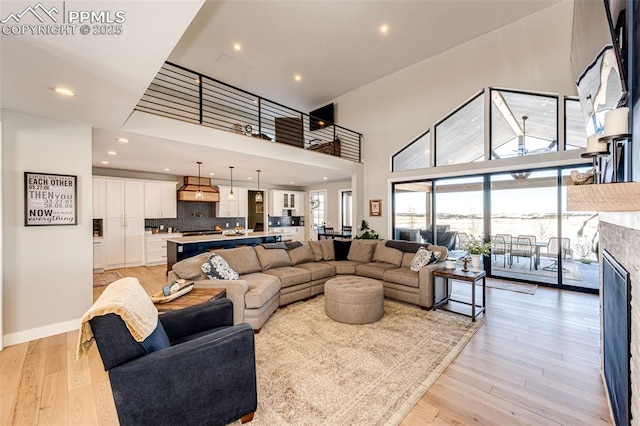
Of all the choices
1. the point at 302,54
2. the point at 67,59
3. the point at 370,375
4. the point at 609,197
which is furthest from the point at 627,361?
the point at 302,54

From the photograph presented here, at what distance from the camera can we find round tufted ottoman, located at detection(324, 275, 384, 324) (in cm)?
330

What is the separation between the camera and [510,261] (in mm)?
5523

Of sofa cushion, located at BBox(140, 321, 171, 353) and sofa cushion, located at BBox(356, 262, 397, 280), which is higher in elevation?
sofa cushion, located at BBox(140, 321, 171, 353)

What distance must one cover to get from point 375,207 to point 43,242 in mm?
6401

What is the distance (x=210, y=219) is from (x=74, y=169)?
17.3 feet

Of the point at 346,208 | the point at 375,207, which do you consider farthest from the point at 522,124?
the point at 346,208

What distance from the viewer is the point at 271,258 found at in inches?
171

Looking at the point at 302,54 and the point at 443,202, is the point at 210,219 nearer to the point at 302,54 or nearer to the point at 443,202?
the point at 302,54

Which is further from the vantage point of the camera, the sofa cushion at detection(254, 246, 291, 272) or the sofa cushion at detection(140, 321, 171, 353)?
the sofa cushion at detection(254, 246, 291, 272)

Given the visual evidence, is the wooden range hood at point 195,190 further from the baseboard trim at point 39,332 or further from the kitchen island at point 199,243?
the baseboard trim at point 39,332

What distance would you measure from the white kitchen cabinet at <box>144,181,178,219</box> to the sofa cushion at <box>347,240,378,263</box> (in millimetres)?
5424

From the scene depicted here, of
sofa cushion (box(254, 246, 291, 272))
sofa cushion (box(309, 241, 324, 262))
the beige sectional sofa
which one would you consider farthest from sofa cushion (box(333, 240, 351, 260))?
sofa cushion (box(254, 246, 291, 272))

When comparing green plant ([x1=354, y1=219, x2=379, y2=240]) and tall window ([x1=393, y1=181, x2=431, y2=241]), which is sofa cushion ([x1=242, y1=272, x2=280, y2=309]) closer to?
green plant ([x1=354, y1=219, x2=379, y2=240])

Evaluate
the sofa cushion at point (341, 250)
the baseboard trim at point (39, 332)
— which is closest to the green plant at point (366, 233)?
the sofa cushion at point (341, 250)
